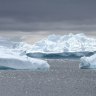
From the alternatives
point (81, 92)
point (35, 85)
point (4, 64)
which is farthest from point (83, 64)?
point (81, 92)

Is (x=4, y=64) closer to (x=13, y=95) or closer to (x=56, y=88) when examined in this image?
(x=56, y=88)

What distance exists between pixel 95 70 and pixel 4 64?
36335 mm

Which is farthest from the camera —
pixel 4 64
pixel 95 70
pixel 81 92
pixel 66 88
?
pixel 95 70

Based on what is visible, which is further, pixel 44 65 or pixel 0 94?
pixel 44 65

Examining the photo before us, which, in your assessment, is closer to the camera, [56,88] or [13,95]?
[13,95]

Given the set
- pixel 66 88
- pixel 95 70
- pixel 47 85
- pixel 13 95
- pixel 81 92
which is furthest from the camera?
pixel 95 70

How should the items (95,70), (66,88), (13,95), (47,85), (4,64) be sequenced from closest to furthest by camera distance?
(13,95) < (66,88) < (47,85) < (4,64) < (95,70)

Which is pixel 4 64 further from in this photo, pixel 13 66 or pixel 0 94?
pixel 0 94

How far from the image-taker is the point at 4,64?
7712 centimetres

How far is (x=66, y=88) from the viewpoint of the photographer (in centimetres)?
5919

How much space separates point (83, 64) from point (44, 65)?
604 inches

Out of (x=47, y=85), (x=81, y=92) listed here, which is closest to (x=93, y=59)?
(x=47, y=85)

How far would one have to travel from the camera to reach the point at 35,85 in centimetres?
6456

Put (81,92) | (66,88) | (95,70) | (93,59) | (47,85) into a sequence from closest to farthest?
(81,92) < (66,88) < (47,85) < (93,59) < (95,70)
